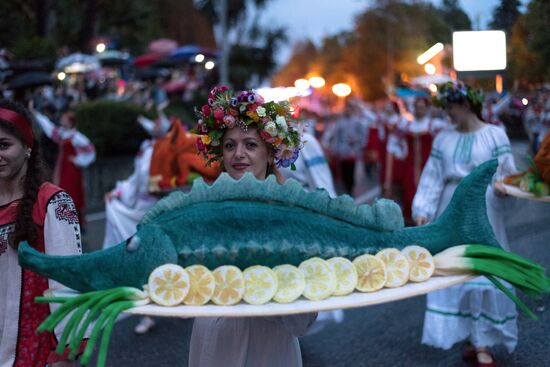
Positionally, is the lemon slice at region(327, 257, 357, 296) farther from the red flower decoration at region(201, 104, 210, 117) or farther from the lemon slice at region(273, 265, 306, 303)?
the red flower decoration at region(201, 104, 210, 117)

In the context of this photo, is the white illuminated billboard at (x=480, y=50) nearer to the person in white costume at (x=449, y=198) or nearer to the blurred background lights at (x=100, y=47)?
the person in white costume at (x=449, y=198)

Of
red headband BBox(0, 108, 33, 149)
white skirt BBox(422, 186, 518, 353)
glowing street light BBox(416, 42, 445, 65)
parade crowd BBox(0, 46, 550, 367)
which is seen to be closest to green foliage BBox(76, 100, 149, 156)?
parade crowd BBox(0, 46, 550, 367)

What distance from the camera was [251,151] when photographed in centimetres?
347

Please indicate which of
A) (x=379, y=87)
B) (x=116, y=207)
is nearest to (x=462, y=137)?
(x=116, y=207)

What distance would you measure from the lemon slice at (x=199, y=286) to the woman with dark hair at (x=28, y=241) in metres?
0.76

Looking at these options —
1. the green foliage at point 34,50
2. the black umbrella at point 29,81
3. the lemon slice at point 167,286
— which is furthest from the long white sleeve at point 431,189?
the green foliage at point 34,50

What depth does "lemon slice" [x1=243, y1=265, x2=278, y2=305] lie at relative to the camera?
96.1 inches

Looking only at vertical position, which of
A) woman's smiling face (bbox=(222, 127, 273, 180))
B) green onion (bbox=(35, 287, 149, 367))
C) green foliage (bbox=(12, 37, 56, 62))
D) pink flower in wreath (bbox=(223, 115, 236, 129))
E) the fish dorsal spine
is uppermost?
green foliage (bbox=(12, 37, 56, 62))

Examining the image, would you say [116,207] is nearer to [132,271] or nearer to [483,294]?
[483,294]

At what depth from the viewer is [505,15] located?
621 centimetres

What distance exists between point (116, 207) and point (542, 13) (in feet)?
13.7

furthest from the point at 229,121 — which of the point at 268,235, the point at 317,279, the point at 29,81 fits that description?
the point at 29,81

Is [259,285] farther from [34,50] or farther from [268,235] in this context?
[34,50]

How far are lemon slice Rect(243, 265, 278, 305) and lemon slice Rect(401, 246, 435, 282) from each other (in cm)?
47
